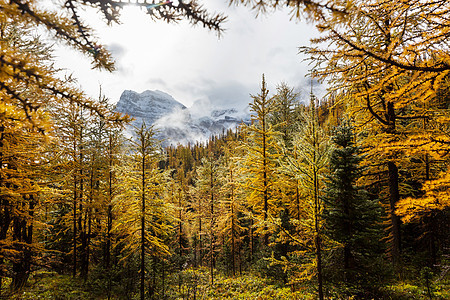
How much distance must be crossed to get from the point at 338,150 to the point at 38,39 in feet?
40.4

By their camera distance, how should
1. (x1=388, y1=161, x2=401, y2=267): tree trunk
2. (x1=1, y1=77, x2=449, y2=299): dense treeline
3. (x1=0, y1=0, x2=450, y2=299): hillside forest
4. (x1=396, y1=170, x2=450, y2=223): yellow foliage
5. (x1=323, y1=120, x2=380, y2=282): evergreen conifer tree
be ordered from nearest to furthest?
(x1=0, y1=0, x2=450, y2=299): hillside forest → (x1=396, y1=170, x2=450, y2=223): yellow foliage → (x1=1, y1=77, x2=449, y2=299): dense treeline → (x1=323, y1=120, x2=380, y2=282): evergreen conifer tree → (x1=388, y1=161, x2=401, y2=267): tree trunk

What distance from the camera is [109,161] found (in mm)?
15773

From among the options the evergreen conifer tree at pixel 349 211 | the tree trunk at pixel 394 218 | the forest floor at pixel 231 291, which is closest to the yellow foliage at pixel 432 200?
the evergreen conifer tree at pixel 349 211

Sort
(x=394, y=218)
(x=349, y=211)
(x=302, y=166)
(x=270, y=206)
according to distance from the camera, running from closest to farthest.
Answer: (x=302, y=166) → (x=349, y=211) → (x=394, y=218) → (x=270, y=206)

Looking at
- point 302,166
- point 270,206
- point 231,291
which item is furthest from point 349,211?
point 231,291

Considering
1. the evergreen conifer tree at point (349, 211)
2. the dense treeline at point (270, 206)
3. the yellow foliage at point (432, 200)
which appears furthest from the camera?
the evergreen conifer tree at point (349, 211)

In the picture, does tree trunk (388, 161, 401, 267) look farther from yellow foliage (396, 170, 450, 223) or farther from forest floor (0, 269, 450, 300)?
yellow foliage (396, 170, 450, 223)

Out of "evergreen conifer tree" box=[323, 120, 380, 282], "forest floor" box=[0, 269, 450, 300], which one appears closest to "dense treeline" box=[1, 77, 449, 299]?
"evergreen conifer tree" box=[323, 120, 380, 282]

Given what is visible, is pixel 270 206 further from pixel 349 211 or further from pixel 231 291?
pixel 231 291

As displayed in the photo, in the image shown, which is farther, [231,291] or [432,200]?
[231,291]

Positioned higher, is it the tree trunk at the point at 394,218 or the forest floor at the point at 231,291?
the tree trunk at the point at 394,218

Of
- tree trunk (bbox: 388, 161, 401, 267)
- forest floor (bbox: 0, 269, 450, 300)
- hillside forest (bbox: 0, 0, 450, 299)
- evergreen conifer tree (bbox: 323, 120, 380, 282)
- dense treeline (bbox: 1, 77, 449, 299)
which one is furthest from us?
tree trunk (bbox: 388, 161, 401, 267)

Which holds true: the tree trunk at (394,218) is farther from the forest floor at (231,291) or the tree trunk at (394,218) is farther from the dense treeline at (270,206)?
the forest floor at (231,291)

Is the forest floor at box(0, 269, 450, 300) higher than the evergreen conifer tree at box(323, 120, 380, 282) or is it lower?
lower
